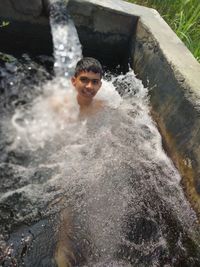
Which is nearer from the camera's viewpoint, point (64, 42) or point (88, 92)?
point (88, 92)

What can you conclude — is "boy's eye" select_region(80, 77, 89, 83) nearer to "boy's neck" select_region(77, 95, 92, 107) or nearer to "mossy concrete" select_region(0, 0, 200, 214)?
"boy's neck" select_region(77, 95, 92, 107)

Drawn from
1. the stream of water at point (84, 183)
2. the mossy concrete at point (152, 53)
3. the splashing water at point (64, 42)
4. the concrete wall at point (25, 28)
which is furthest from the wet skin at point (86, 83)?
the concrete wall at point (25, 28)

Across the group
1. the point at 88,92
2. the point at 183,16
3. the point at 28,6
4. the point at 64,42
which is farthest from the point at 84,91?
the point at 183,16

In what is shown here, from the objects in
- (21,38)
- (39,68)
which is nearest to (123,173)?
(39,68)

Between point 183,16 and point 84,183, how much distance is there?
3165 millimetres

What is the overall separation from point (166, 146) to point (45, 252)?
1.63m

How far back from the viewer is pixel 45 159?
3.00 m

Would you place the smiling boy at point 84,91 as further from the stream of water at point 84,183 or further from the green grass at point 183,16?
the green grass at point 183,16

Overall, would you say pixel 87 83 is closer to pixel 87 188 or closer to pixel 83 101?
pixel 83 101

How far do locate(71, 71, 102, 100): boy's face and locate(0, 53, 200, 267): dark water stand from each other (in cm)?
29

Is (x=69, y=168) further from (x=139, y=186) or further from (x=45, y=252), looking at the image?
(x=45, y=252)

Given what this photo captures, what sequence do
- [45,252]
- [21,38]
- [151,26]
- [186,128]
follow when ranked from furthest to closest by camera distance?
1. [21,38]
2. [151,26]
3. [186,128]
4. [45,252]

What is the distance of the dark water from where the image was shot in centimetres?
232

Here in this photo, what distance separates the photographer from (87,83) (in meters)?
3.29
